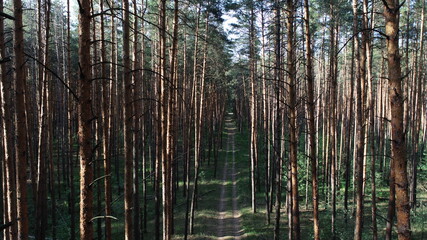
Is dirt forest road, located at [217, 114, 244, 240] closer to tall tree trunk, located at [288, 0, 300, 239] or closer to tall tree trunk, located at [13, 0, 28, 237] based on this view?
tall tree trunk, located at [288, 0, 300, 239]

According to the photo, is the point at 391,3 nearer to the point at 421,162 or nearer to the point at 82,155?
the point at 82,155

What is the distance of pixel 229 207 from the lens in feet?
70.6

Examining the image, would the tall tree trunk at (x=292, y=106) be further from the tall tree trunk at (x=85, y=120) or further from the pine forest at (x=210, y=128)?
the tall tree trunk at (x=85, y=120)

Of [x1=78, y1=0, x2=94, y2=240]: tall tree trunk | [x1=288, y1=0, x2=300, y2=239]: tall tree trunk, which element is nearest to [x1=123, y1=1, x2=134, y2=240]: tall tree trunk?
[x1=78, y1=0, x2=94, y2=240]: tall tree trunk

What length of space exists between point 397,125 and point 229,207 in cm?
1792

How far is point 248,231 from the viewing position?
17094 millimetres

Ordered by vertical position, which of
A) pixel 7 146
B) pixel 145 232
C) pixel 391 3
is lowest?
pixel 145 232

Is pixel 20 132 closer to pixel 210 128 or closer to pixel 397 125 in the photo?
pixel 397 125

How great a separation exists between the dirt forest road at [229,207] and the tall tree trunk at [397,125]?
42.7 feet

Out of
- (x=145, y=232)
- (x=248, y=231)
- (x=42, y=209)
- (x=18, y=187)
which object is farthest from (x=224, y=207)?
(x=18, y=187)

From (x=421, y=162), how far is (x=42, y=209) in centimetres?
2763

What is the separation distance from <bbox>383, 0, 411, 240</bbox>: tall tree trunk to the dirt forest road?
13.0 meters

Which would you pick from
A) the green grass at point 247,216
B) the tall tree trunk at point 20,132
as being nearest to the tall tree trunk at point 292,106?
the tall tree trunk at point 20,132

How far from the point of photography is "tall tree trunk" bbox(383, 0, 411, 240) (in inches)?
183
